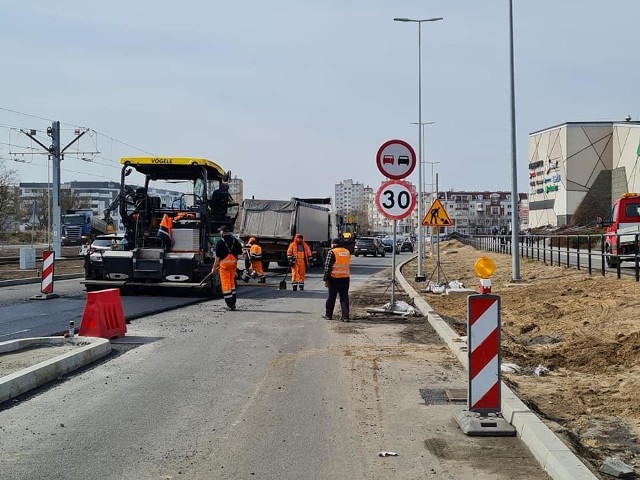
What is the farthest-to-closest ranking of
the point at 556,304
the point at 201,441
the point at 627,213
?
the point at 627,213 < the point at 556,304 < the point at 201,441

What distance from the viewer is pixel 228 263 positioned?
1472 cm

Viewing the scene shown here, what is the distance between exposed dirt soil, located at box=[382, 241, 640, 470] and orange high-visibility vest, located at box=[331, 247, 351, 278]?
173cm

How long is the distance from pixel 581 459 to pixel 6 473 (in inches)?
160

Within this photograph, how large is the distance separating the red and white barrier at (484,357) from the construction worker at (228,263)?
361 inches

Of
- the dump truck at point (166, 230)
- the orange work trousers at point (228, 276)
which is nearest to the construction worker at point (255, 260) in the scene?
the dump truck at point (166, 230)

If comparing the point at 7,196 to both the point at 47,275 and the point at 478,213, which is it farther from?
the point at 478,213

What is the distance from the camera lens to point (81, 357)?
8492 millimetres

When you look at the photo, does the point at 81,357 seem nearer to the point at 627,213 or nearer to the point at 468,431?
the point at 468,431

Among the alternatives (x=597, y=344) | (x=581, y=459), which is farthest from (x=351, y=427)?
(x=597, y=344)

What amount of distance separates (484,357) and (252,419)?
2.14 metres

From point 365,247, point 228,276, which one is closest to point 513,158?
point 228,276

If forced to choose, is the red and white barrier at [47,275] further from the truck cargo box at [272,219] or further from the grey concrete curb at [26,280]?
the truck cargo box at [272,219]

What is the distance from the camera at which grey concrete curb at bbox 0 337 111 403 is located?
273 inches

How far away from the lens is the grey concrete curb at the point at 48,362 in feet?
22.8
